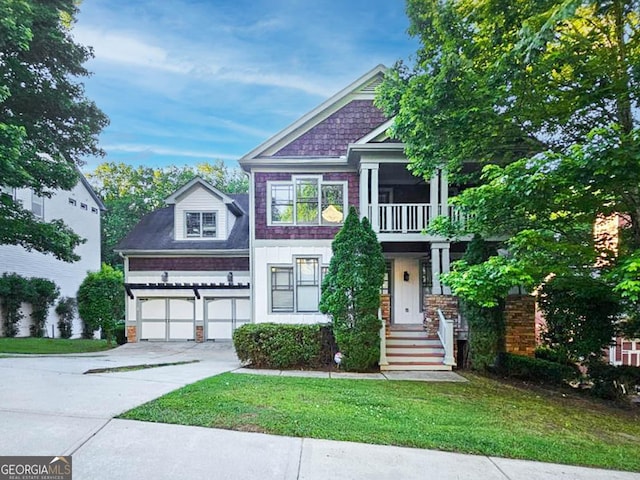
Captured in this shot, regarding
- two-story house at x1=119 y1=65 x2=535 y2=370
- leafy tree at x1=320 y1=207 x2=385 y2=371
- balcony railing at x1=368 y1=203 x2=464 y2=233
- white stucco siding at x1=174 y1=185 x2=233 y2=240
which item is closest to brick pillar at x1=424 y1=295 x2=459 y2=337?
two-story house at x1=119 y1=65 x2=535 y2=370

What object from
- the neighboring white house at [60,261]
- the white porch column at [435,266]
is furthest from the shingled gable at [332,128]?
the neighboring white house at [60,261]

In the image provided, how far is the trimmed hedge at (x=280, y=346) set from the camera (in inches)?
363

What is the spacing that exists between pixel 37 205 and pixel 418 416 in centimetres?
1967

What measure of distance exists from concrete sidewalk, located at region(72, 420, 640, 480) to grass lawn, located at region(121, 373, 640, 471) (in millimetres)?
219

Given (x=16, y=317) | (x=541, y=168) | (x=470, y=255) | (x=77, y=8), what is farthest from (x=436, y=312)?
(x=16, y=317)

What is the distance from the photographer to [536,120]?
7117 millimetres

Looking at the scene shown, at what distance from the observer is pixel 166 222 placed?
1652 centimetres

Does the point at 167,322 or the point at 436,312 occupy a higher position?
the point at 436,312

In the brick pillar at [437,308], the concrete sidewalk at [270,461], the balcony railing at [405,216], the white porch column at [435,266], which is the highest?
the balcony railing at [405,216]

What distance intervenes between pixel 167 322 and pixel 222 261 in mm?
3267

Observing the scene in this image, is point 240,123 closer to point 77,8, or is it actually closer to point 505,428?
point 77,8

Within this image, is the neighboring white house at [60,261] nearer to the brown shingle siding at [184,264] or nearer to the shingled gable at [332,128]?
the brown shingle siding at [184,264]

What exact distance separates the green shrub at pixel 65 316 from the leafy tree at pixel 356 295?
15752 millimetres

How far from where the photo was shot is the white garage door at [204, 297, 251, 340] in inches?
600
